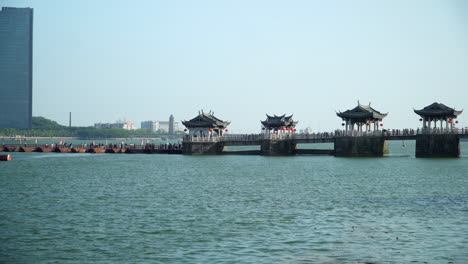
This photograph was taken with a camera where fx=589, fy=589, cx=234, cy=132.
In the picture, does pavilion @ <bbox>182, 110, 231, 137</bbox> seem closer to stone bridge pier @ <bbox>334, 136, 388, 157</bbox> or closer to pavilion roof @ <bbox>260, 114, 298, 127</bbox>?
pavilion roof @ <bbox>260, 114, 298, 127</bbox>

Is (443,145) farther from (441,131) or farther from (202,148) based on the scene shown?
(202,148)

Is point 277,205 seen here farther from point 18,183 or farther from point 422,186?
point 18,183

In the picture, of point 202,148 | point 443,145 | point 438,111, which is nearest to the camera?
point 443,145

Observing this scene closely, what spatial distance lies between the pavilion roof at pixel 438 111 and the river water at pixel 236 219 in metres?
22.7

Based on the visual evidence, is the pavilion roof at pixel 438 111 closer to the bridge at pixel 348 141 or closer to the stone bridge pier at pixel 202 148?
the bridge at pixel 348 141

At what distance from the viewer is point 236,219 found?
103ft

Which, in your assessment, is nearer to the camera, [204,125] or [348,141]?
[348,141]

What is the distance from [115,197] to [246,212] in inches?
460

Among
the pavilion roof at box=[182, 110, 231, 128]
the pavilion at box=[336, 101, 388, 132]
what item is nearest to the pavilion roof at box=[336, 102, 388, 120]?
the pavilion at box=[336, 101, 388, 132]

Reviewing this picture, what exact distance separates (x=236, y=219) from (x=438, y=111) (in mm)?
54990

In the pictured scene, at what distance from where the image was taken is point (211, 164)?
77.4m

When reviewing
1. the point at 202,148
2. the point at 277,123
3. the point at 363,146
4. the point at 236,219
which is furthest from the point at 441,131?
the point at 236,219

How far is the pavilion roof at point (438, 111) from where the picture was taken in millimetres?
78500

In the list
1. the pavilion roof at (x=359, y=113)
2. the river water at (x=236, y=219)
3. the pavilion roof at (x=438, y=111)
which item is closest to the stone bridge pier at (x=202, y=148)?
the pavilion roof at (x=359, y=113)
